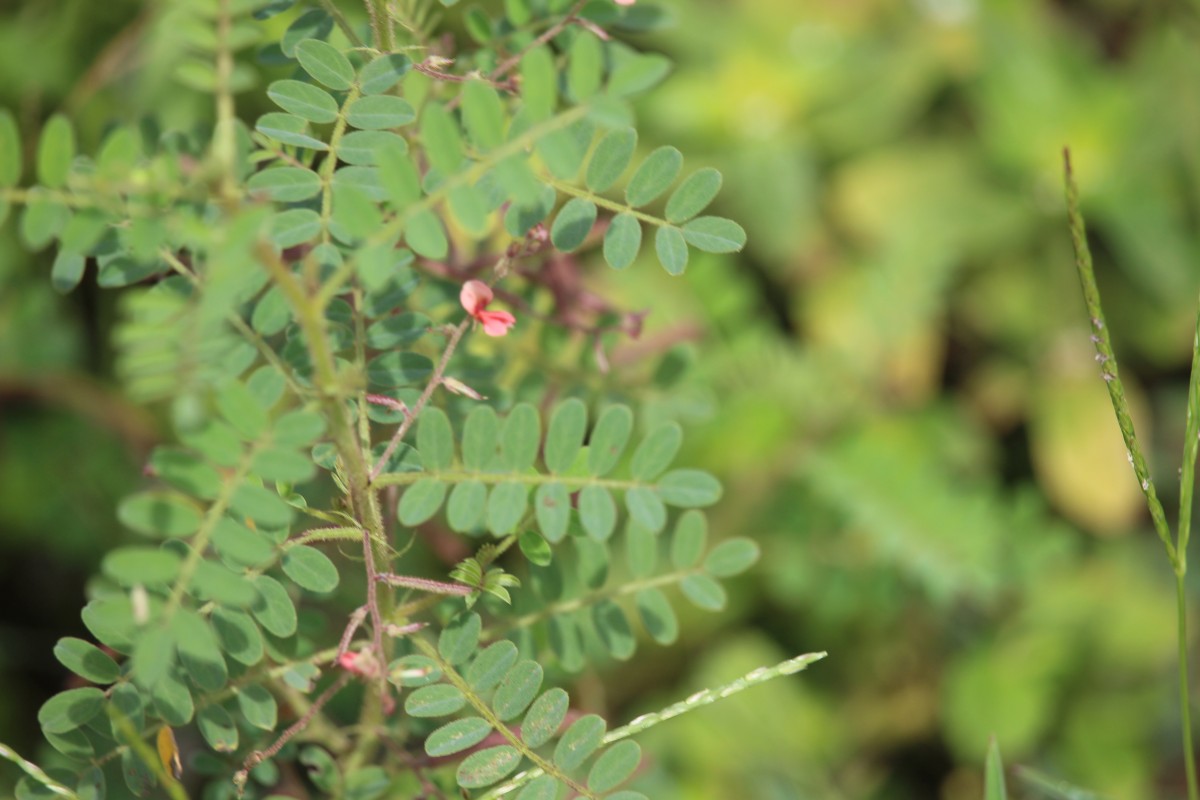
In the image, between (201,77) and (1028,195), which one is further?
(1028,195)

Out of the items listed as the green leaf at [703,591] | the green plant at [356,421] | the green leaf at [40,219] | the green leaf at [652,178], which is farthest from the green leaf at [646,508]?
the green leaf at [40,219]

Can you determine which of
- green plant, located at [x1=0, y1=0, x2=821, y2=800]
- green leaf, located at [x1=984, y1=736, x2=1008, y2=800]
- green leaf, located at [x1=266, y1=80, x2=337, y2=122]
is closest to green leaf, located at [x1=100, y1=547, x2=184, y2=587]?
green plant, located at [x1=0, y1=0, x2=821, y2=800]

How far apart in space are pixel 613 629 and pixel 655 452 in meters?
0.16

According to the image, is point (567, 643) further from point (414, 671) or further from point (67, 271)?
point (67, 271)

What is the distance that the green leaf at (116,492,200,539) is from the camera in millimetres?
601

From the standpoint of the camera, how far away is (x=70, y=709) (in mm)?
742

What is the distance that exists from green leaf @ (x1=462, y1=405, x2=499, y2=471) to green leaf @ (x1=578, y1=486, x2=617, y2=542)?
0.08 meters

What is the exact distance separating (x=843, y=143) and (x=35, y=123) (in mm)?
1508

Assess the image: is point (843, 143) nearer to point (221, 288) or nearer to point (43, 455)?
point (43, 455)

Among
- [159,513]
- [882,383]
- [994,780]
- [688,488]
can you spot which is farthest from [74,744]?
[882,383]

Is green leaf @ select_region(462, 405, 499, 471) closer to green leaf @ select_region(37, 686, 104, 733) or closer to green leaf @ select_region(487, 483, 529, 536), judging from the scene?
green leaf @ select_region(487, 483, 529, 536)

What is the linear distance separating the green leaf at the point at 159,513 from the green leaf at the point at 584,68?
1.16ft

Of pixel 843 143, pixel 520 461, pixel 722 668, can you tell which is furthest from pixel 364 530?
pixel 843 143

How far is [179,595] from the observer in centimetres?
62
